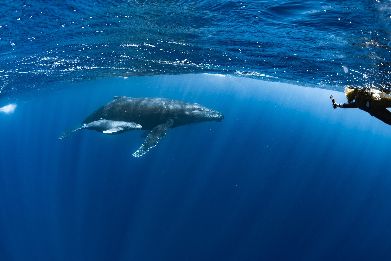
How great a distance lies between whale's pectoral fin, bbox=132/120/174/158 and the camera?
663 inches

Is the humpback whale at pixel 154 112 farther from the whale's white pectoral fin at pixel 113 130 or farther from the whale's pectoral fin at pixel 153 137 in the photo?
the whale's white pectoral fin at pixel 113 130

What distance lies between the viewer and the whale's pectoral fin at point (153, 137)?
1684 centimetres

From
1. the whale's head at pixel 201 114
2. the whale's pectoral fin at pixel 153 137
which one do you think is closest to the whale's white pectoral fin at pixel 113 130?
the whale's pectoral fin at pixel 153 137

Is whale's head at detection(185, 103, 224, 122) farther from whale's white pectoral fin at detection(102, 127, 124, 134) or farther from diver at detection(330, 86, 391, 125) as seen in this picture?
diver at detection(330, 86, 391, 125)

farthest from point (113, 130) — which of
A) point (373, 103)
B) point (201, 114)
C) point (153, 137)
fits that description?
point (373, 103)

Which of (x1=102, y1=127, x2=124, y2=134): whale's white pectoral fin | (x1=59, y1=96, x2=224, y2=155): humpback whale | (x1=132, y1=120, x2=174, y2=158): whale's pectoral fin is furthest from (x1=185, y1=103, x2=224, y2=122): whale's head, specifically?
(x1=102, y1=127, x2=124, y2=134): whale's white pectoral fin

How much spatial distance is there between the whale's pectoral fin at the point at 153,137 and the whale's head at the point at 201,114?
193 centimetres

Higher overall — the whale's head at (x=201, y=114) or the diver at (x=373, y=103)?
the diver at (x=373, y=103)

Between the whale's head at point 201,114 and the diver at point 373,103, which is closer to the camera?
the diver at point 373,103

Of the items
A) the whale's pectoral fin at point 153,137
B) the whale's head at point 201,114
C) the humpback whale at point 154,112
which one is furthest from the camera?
the whale's head at point 201,114

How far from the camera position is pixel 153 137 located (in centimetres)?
1862

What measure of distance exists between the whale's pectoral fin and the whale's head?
193 centimetres

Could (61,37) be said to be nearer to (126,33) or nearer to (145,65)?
(126,33)

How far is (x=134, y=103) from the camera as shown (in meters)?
22.1
